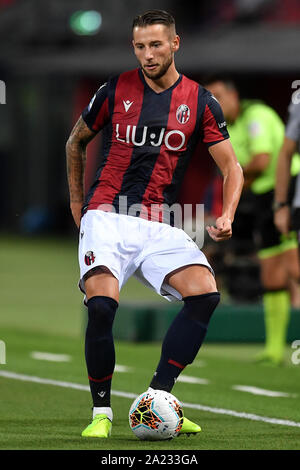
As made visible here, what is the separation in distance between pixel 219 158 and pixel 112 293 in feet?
2.99

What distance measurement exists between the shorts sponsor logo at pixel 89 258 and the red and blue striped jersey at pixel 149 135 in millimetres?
284

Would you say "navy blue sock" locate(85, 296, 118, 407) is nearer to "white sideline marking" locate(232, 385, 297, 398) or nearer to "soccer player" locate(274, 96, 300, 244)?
"white sideline marking" locate(232, 385, 297, 398)

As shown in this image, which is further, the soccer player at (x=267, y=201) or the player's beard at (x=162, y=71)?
the soccer player at (x=267, y=201)

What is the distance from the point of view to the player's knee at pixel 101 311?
6.15 meters

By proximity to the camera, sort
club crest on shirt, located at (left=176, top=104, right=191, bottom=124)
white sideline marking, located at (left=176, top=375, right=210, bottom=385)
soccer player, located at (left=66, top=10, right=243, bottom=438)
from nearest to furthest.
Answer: soccer player, located at (left=66, top=10, right=243, bottom=438), club crest on shirt, located at (left=176, top=104, right=191, bottom=124), white sideline marking, located at (left=176, top=375, right=210, bottom=385)

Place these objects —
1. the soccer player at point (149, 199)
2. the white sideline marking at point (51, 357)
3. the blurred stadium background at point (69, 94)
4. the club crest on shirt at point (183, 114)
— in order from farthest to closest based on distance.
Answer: the blurred stadium background at point (69, 94) → the white sideline marking at point (51, 357) → the club crest on shirt at point (183, 114) → the soccer player at point (149, 199)

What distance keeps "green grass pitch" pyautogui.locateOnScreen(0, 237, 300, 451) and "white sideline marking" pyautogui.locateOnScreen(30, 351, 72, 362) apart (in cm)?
6

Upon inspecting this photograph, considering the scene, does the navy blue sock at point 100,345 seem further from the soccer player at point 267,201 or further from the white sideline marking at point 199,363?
the soccer player at point 267,201

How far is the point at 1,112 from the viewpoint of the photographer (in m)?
30.9

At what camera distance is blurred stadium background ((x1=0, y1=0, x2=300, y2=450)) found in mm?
14741

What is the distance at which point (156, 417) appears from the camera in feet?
20.0

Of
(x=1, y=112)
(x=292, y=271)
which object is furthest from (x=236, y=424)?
(x=1, y=112)

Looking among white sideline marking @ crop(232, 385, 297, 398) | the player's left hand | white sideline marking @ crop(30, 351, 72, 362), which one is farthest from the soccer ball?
white sideline marking @ crop(30, 351, 72, 362)

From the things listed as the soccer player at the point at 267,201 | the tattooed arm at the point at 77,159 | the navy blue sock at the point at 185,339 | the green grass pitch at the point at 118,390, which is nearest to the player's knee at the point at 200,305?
the navy blue sock at the point at 185,339
